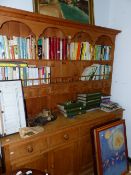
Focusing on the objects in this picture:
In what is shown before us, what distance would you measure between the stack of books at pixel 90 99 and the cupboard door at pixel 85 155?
1.40ft

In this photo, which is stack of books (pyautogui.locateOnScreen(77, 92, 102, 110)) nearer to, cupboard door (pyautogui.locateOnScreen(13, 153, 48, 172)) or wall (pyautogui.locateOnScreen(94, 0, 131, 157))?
wall (pyautogui.locateOnScreen(94, 0, 131, 157))

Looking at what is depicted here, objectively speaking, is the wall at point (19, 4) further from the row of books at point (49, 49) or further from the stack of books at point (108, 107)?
the stack of books at point (108, 107)

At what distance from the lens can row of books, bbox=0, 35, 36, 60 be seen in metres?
1.67

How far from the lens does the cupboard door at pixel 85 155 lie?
2088mm

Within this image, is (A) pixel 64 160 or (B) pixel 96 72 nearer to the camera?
(A) pixel 64 160

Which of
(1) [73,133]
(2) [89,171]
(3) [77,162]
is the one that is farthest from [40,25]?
(2) [89,171]

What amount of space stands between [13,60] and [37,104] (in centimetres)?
62

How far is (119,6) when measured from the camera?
2.55m

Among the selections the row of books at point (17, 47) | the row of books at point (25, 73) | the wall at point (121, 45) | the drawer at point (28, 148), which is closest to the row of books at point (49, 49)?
the row of books at point (17, 47)

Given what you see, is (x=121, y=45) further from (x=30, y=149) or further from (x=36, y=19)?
(x=30, y=149)

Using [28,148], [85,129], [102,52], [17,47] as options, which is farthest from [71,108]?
[102,52]

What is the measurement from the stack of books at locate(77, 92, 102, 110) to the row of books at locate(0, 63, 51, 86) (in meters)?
0.53

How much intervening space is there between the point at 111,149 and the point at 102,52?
142 centimetres

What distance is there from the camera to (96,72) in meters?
2.49
